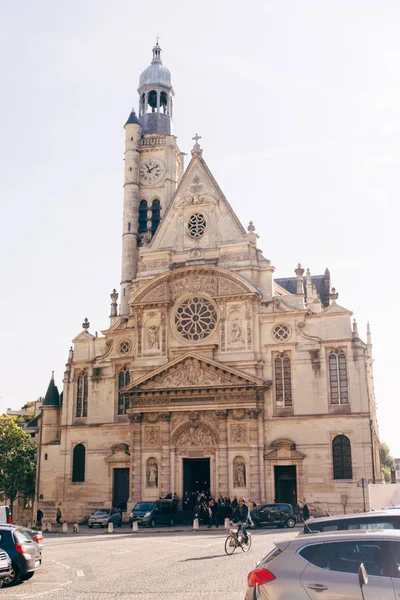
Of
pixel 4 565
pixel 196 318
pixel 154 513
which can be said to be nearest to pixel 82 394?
pixel 196 318

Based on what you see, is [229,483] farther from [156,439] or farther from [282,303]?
[282,303]

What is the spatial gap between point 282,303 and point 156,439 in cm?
1098

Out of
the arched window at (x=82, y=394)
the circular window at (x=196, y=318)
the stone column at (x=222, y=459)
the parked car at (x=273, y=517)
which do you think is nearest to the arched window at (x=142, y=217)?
the circular window at (x=196, y=318)

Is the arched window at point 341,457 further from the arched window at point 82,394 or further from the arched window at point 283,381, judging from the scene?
the arched window at point 82,394

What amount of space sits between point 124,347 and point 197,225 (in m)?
9.15

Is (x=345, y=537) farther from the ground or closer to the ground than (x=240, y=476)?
closer to the ground

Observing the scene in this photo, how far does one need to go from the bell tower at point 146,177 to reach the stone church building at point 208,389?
21.4 ft

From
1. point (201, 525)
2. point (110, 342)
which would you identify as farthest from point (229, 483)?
point (110, 342)

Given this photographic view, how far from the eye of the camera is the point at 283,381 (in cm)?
4138

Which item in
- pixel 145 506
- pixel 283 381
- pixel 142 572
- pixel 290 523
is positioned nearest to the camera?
pixel 142 572

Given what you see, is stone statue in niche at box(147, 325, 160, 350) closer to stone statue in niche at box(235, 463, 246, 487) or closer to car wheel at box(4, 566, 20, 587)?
stone statue in niche at box(235, 463, 246, 487)

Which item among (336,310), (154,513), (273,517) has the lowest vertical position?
(273,517)

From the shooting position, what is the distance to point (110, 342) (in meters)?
46.5

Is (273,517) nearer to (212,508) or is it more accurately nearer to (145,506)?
(212,508)
